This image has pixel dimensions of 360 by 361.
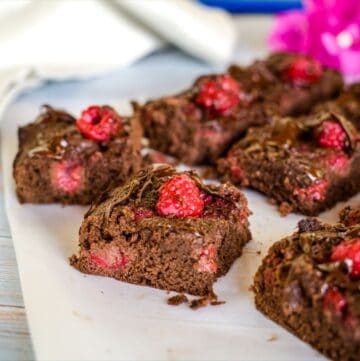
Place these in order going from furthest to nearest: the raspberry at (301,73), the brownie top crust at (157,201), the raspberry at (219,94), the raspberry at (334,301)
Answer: the raspberry at (301,73)
the raspberry at (219,94)
the brownie top crust at (157,201)
the raspberry at (334,301)

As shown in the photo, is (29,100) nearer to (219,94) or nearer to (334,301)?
(219,94)

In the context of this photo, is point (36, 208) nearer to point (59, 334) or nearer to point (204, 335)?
point (59, 334)

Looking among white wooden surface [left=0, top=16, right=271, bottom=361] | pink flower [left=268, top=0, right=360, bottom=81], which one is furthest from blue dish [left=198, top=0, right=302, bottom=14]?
pink flower [left=268, top=0, right=360, bottom=81]

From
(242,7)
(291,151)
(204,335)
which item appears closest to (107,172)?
(291,151)

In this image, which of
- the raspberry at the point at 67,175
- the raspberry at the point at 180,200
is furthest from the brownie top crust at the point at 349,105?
the raspberry at the point at 67,175

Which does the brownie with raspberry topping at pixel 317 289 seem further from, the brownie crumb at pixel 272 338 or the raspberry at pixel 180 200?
the raspberry at pixel 180 200

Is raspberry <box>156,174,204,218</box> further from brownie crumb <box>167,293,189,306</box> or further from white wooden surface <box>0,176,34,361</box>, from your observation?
white wooden surface <box>0,176,34,361</box>
